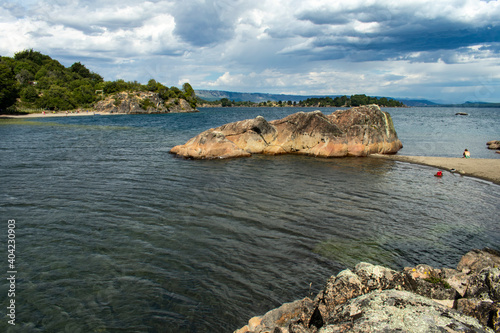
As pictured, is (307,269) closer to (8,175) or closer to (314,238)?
(314,238)

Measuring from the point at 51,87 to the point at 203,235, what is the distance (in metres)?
139

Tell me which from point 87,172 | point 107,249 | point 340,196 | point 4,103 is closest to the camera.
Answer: point 107,249

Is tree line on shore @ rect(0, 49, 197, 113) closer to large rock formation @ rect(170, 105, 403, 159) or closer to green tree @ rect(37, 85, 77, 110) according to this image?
green tree @ rect(37, 85, 77, 110)

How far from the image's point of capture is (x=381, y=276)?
5547 millimetres

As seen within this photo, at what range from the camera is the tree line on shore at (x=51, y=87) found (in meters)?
88.7

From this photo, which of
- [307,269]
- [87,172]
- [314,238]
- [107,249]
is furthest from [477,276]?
[87,172]

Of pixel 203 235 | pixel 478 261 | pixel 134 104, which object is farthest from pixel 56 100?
pixel 478 261

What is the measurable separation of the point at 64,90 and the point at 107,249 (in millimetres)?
138760

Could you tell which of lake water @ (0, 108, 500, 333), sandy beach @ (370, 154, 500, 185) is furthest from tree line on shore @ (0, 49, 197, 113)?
sandy beach @ (370, 154, 500, 185)

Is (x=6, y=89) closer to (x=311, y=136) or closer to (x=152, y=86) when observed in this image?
(x=152, y=86)

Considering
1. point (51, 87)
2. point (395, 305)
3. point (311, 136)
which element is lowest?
point (395, 305)

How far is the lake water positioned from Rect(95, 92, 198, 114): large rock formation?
118994 mm

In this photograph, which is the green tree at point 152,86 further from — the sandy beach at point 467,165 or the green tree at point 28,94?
the sandy beach at point 467,165

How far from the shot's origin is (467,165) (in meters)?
23.5
